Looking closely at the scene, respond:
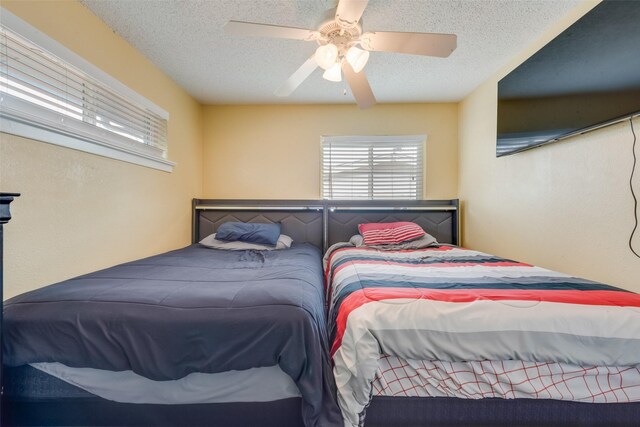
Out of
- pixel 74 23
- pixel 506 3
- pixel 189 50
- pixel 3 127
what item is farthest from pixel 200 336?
pixel 506 3

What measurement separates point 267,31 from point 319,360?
1539 mm

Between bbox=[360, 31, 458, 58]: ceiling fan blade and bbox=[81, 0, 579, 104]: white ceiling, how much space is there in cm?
28

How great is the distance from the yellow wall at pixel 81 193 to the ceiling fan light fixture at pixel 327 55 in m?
1.37

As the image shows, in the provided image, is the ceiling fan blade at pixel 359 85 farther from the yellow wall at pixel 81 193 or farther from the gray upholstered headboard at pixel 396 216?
the yellow wall at pixel 81 193

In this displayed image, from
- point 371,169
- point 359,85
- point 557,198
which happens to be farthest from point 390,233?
point 359,85

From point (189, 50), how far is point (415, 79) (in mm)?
1874

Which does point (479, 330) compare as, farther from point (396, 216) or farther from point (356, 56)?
point (396, 216)

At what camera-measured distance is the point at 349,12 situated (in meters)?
1.28

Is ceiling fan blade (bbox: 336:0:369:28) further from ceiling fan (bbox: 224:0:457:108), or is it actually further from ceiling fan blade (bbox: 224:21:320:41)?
ceiling fan blade (bbox: 224:21:320:41)

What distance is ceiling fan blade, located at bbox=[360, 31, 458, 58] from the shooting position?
1376 mm

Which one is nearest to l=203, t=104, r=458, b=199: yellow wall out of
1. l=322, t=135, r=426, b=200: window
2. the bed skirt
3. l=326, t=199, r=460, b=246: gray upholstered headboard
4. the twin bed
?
l=322, t=135, r=426, b=200: window

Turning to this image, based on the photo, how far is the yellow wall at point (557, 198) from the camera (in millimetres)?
1397

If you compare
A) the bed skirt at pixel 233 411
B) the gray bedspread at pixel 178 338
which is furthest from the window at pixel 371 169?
the bed skirt at pixel 233 411

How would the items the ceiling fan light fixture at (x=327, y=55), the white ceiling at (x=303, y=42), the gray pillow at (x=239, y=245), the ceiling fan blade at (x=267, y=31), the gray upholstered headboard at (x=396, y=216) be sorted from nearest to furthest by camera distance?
the ceiling fan blade at (x=267, y=31) → the ceiling fan light fixture at (x=327, y=55) → the white ceiling at (x=303, y=42) → the gray pillow at (x=239, y=245) → the gray upholstered headboard at (x=396, y=216)
